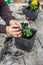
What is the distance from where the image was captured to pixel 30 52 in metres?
1.08

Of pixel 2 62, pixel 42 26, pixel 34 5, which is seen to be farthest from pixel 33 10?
pixel 2 62

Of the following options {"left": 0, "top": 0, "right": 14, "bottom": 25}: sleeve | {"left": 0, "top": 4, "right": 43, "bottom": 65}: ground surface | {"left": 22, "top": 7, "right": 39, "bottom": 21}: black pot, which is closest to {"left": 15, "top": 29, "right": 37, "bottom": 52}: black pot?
{"left": 0, "top": 4, "right": 43, "bottom": 65}: ground surface

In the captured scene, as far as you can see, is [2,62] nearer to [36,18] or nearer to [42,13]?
[36,18]

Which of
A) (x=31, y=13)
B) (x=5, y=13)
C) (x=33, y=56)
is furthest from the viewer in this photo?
(x=31, y=13)

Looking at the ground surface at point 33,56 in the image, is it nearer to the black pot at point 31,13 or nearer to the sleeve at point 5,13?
the sleeve at point 5,13

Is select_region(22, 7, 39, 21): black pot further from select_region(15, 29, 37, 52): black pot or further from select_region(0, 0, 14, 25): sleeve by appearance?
select_region(15, 29, 37, 52): black pot

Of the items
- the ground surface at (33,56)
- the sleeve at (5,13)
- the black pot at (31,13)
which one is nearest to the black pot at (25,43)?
the ground surface at (33,56)

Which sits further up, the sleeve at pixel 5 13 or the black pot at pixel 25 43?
the sleeve at pixel 5 13

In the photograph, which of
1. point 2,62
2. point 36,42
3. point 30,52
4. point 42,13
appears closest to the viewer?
point 2,62

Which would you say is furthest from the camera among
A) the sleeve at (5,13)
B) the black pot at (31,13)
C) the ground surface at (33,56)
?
the black pot at (31,13)

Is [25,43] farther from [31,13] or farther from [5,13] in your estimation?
[31,13]

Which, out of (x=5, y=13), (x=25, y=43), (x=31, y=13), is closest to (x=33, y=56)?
(x=25, y=43)

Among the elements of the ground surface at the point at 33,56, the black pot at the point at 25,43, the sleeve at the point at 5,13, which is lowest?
the ground surface at the point at 33,56

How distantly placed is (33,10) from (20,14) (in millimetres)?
152
